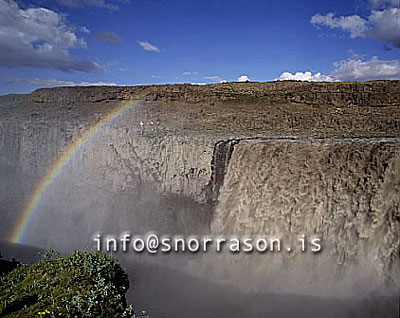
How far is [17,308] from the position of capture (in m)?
3.97

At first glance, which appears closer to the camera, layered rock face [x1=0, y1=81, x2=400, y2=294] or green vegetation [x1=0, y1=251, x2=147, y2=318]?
green vegetation [x1=0, y1=251, x2=147, y2=318]

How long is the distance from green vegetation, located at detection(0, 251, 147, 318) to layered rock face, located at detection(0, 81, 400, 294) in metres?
4.67

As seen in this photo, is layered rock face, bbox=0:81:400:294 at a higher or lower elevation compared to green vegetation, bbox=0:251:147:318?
higher

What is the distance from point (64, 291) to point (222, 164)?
21.6 ft

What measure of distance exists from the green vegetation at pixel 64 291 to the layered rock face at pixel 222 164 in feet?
15.3

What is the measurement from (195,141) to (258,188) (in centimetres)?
314

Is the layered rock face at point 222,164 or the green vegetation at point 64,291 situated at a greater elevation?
the layered rock face at point 222,164

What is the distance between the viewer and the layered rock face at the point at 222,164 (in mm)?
7887

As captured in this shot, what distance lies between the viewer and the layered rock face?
7887 mm

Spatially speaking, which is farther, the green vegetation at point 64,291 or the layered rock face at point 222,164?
the layered rock face at point 222,164

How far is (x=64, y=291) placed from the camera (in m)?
4.41

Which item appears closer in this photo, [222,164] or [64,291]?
[64,291]

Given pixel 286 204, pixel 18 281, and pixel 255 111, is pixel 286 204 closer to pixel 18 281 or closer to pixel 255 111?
pixel 18 281

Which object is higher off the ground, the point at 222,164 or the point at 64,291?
the point at 222,164
